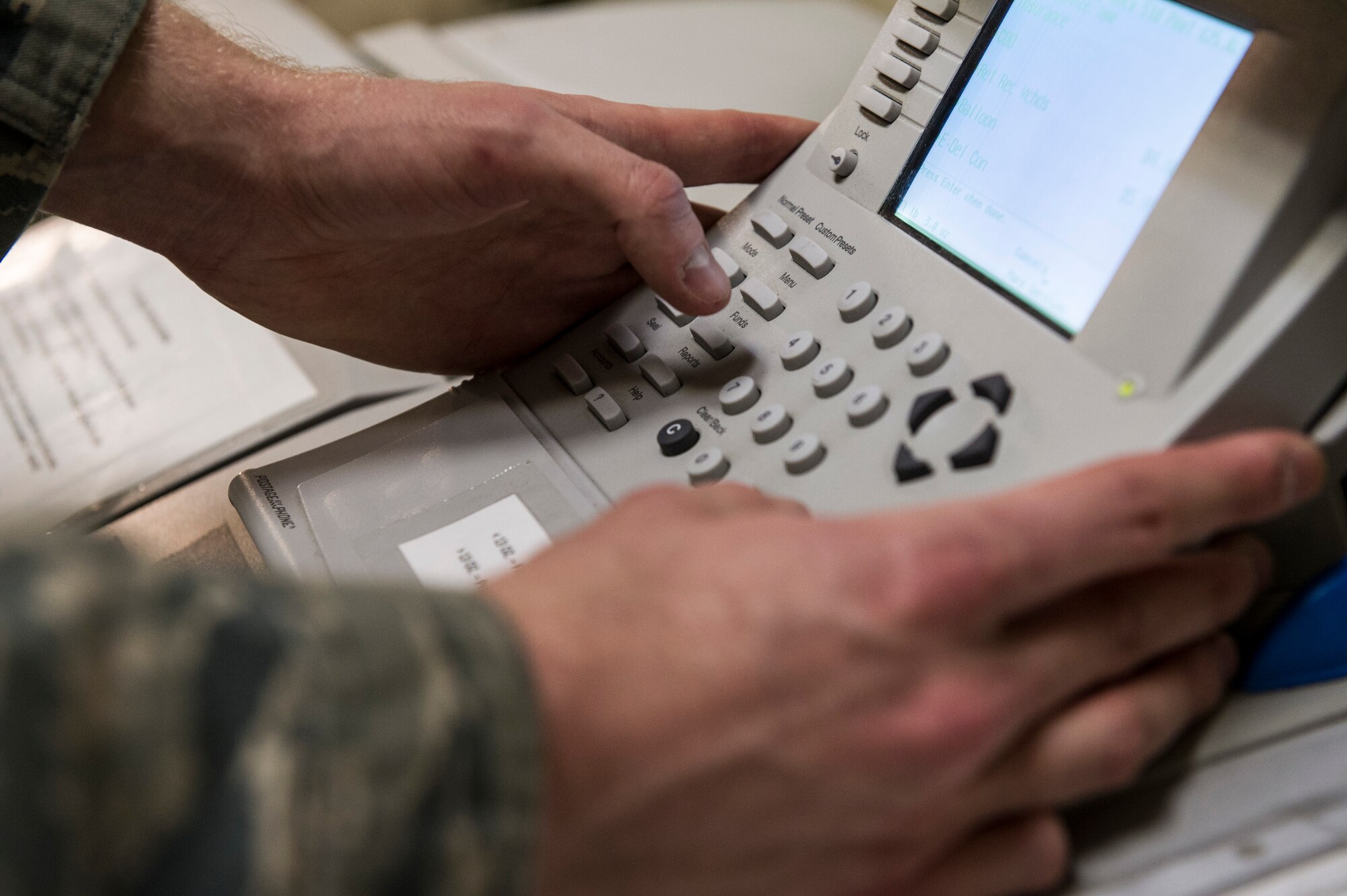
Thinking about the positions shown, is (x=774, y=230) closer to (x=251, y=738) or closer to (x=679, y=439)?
(x=679, y=439)

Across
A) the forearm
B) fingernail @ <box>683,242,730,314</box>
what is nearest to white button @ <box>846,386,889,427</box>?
fingernail @ <box>683,242,730,314</box>

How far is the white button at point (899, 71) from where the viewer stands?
555mm

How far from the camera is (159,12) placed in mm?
626

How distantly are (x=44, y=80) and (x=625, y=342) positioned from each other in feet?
1.12

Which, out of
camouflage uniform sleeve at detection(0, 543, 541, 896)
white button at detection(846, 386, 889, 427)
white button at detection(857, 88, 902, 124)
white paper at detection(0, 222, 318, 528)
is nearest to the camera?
camouflage uniform sleeve at detection(0, 543, 541, 896)

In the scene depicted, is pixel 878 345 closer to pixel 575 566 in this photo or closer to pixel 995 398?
pixel 995 398

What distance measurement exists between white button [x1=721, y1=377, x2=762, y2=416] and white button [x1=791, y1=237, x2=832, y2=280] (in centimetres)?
7

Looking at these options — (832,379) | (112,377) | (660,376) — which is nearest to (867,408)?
(832,379)

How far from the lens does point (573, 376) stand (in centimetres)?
60

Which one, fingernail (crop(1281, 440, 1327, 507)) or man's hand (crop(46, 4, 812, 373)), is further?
man's hand (crop(46, 4, 812, 373))

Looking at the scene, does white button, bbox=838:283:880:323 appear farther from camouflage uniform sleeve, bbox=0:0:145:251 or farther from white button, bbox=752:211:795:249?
camouflage uniform sleeve, bbox=0:0:145:251

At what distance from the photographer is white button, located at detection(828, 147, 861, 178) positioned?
1.89 ft

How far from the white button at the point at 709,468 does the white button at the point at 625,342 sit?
115 millimetres

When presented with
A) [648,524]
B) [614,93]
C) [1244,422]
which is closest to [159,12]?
[614,93]
